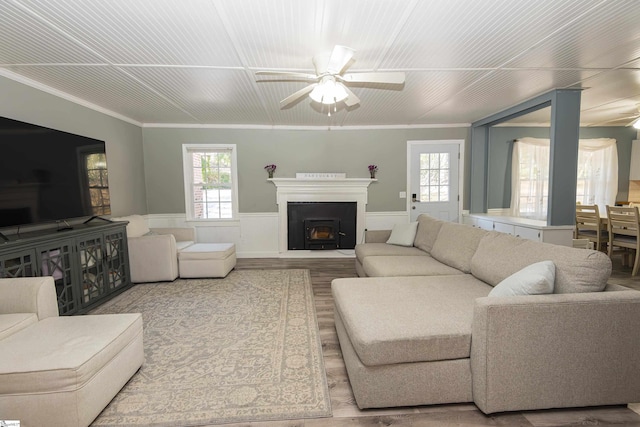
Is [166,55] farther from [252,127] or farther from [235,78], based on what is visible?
[252,127]

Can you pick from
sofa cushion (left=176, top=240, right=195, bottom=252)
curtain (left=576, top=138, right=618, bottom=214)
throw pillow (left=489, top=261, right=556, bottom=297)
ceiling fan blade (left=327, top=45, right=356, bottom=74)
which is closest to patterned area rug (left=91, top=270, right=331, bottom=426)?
sofa cushion (left=176, top=240, right=195, bottom=252)

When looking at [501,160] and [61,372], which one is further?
[501,160]

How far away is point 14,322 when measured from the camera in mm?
1693

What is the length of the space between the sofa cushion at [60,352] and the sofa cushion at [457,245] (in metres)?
2.69

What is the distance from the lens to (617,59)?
2.72m

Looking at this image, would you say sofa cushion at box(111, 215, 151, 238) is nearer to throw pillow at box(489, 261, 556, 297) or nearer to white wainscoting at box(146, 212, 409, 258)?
white wainscoting at box(146, 212, 409, 258)

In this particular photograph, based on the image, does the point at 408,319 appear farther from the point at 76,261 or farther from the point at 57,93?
the point at 57,93

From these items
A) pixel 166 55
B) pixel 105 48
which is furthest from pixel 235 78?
pixel 105 48

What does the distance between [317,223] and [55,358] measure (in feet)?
13.3

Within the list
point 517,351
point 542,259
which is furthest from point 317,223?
point 517,351

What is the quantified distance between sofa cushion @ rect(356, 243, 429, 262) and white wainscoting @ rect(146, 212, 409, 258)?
4.80 feet

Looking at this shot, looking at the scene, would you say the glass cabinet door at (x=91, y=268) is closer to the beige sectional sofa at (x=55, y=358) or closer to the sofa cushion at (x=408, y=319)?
the beige sectional sofa at (x=55, y=358)

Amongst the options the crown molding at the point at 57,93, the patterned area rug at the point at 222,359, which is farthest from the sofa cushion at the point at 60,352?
the crown molding at the point at 57,93

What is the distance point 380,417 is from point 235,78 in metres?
3.14
